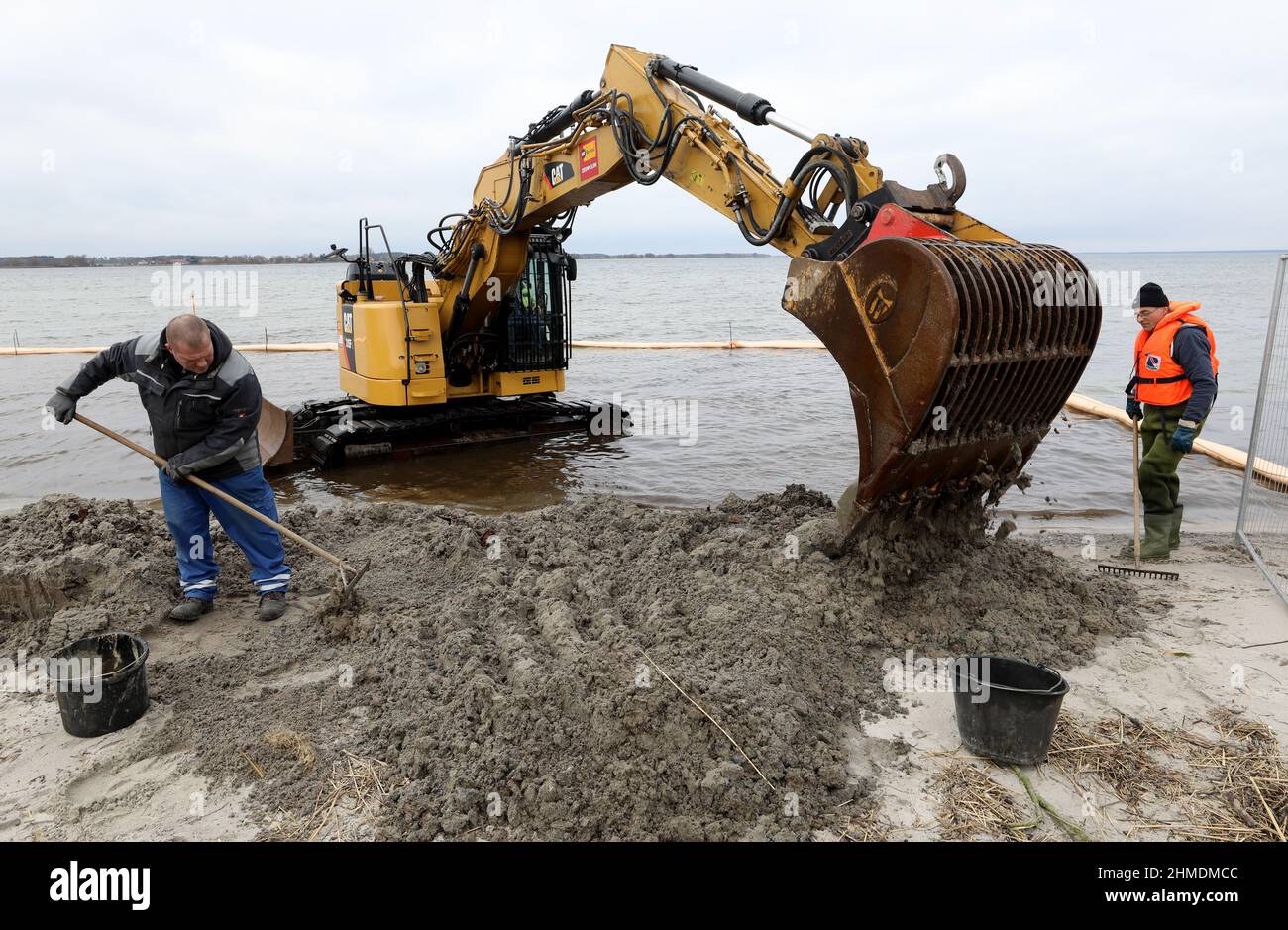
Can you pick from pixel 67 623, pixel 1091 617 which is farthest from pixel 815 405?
pixel 67 623

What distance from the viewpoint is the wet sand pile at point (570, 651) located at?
10.2 feet

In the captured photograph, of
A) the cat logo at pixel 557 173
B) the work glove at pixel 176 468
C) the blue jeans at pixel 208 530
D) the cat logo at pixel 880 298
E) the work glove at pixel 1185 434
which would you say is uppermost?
the cat logo at pixel 557 173

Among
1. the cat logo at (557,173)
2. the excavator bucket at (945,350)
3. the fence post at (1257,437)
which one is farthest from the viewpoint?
the cat logo at (557,173)

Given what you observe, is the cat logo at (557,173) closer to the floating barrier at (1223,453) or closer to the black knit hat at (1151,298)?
the floating barrier at (1223,453)

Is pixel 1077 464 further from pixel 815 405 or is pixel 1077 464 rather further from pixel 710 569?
pixel 710 569

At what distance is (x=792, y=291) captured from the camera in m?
4.50

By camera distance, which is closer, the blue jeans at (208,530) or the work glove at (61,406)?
the work glove at (61,406)

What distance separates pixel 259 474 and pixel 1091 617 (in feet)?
16.3

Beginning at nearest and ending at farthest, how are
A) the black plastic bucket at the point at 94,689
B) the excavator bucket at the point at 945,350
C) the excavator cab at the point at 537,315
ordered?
the black plastic bucket at the point at 94,689
the excavator bucket at the point at 945,350
the excavator cab at the point at 537,315

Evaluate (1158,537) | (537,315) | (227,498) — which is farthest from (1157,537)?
(537,315)

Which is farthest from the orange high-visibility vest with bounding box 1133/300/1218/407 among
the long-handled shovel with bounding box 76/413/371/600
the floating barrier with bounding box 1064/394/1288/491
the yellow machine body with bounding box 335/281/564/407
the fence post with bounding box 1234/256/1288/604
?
the yellow machine body with bounding box 335/281/564/407

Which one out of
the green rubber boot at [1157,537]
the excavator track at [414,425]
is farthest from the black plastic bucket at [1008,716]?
the excavator track at [414,425]

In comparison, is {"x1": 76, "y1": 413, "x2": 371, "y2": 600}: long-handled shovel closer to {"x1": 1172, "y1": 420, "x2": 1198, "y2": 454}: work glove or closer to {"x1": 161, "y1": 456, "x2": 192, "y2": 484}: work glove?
{"x1": 161, "y1": 456, "x2": 192, "y2": 484}: work glove

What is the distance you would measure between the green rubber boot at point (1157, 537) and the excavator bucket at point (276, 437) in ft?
26.1
